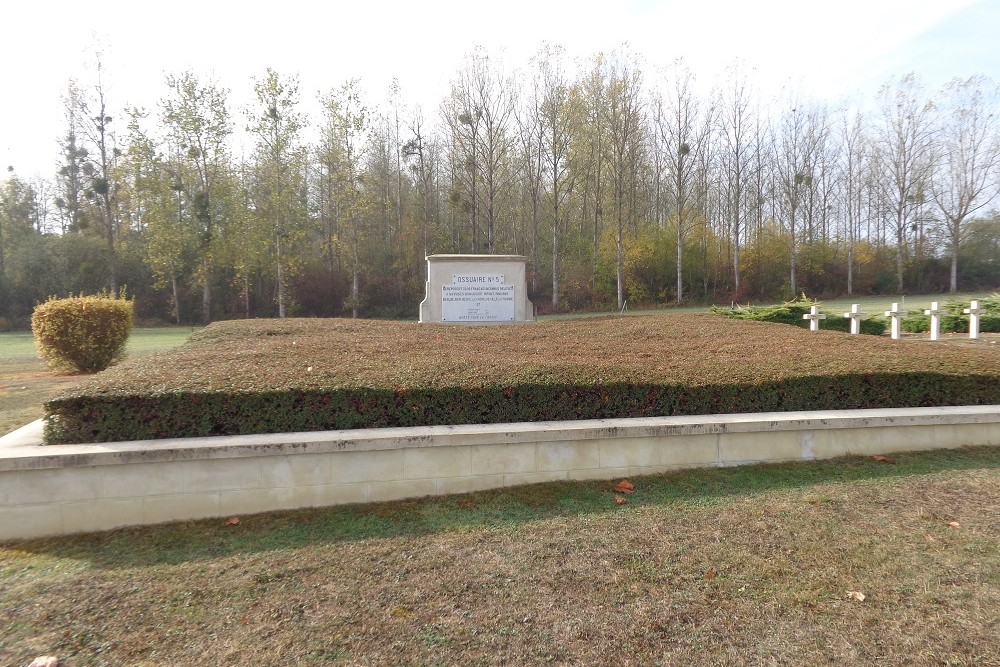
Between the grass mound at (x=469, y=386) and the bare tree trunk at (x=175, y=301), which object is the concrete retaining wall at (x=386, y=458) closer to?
the grass mound at (x=469, y=386)

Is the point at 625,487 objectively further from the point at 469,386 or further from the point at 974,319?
the point at 974,319

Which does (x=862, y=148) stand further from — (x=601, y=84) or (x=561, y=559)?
(x=561, y=559)

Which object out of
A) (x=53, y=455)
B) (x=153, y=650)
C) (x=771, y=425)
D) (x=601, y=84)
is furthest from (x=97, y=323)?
(x=601, y=84)

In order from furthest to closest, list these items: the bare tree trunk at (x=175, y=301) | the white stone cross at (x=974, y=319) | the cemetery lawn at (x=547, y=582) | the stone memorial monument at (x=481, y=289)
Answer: the bare tree trunk at (x=175, y=301)
the stone memorial monument at (x=481, y=289)
the white stone cross at (x=974, y=319)
the cemetery lawn at (x=547, y=582)

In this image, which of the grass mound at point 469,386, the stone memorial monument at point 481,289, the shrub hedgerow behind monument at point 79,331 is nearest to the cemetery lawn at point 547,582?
the grass mound at point 469,386

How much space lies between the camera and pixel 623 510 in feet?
11.6

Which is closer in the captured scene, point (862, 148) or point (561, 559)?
point (561, 559)

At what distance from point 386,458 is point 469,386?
0.79 meters

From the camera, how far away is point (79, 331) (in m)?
10.2

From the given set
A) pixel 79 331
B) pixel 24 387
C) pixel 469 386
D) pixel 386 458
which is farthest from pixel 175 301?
pixel 386 458

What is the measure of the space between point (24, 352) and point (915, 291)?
42.8m

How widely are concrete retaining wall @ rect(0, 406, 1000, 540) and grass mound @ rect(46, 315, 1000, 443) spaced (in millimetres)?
174

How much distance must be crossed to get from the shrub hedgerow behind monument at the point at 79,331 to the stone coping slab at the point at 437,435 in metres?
7.20

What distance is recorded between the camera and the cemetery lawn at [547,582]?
2223 mm
